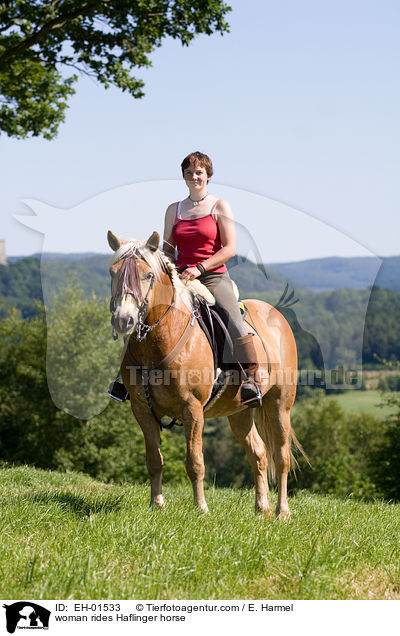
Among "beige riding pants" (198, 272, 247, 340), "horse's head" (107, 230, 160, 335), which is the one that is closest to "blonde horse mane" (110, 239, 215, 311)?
"horse's head" (107, 230, 160, 335)

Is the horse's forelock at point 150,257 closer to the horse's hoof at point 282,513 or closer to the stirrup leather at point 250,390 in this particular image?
the stirrup leather at point 250,390

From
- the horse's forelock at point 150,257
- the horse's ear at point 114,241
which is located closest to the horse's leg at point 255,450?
the horse's forelock at point 150,257

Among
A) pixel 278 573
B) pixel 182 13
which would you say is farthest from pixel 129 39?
pixel 278 573

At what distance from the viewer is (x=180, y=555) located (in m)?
4.58

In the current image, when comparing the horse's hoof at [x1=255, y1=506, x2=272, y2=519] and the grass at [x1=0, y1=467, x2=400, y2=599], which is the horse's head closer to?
the grass at [x1=0, y1=467, x2=400, y2=599]

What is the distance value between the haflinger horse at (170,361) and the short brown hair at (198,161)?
3.45 feet

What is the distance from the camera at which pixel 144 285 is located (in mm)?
5410

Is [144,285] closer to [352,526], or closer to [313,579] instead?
[313,579]

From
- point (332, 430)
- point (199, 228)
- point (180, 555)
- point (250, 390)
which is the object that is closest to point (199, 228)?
point (199, 228)

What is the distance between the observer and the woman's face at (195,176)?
6.04 metres

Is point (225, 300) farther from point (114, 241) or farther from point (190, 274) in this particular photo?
point (114, 241)

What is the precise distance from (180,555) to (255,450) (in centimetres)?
282

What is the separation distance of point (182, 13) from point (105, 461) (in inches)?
887

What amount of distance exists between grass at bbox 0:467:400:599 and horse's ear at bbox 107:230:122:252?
94.9 inches
